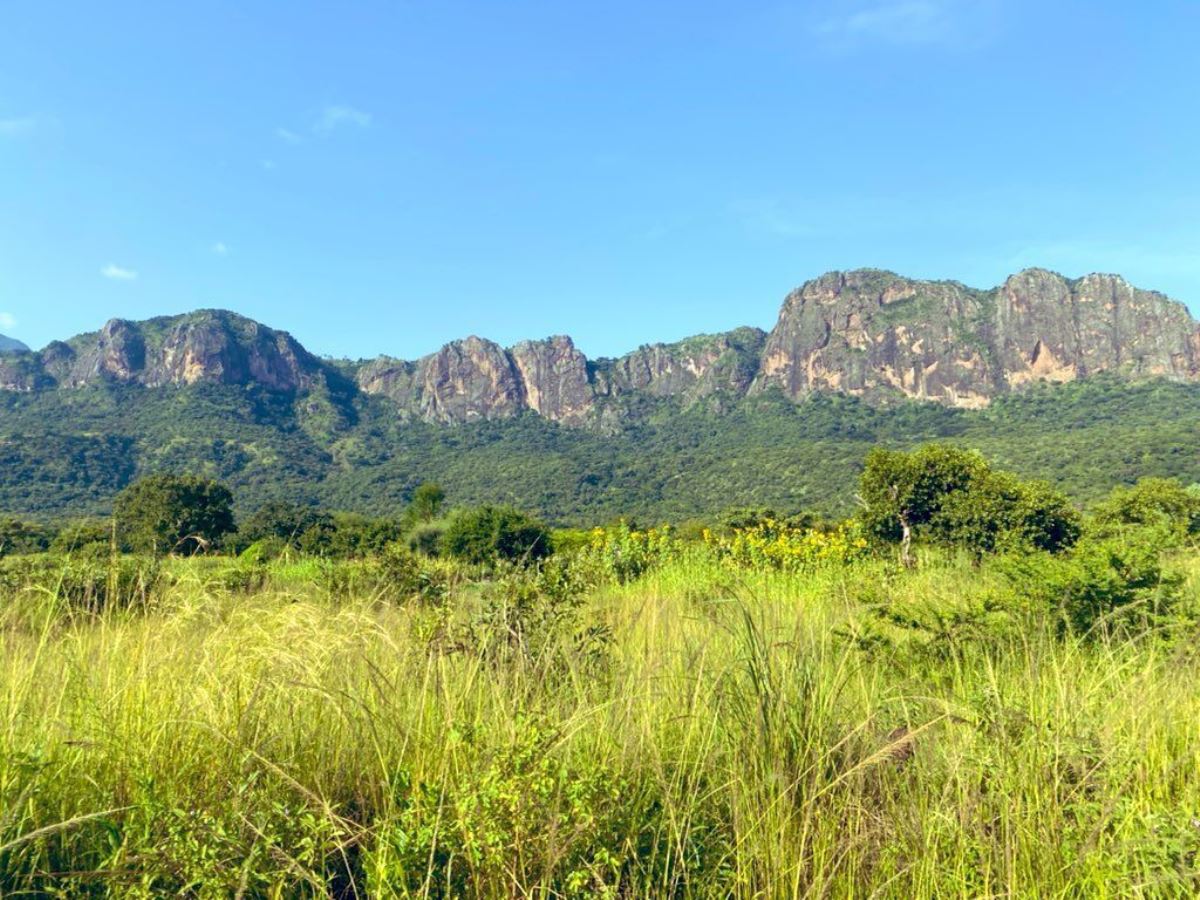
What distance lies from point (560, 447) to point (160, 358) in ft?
268

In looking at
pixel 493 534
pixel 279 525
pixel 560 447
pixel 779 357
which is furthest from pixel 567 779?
pixel 779 357

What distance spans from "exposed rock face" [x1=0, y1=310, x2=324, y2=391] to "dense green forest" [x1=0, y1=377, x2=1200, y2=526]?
6171 millimetres

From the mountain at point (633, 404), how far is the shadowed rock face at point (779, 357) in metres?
0.49

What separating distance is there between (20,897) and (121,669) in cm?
121

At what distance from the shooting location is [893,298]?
158 meters

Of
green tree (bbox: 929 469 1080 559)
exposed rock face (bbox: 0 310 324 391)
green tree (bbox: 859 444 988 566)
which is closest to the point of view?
green tree (bbox: 929 469 1080 559)

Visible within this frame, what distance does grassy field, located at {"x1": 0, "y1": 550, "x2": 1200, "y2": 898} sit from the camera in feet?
5.44

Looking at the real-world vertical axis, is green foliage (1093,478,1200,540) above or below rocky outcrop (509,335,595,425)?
below

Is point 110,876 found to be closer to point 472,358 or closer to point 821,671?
Result: point 821,671

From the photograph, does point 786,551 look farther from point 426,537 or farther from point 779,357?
point 779,357

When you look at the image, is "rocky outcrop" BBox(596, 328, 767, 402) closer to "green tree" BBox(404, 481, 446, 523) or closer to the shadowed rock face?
the shadowed rock face

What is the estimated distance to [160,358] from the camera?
146 metres

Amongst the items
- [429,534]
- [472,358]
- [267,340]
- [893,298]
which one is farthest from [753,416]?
[429,534]

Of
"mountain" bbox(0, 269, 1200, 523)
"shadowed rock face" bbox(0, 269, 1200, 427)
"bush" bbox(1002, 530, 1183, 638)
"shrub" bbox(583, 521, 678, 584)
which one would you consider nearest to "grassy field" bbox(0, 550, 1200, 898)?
"bush" bbox(1002, 530, 1183, 638)
